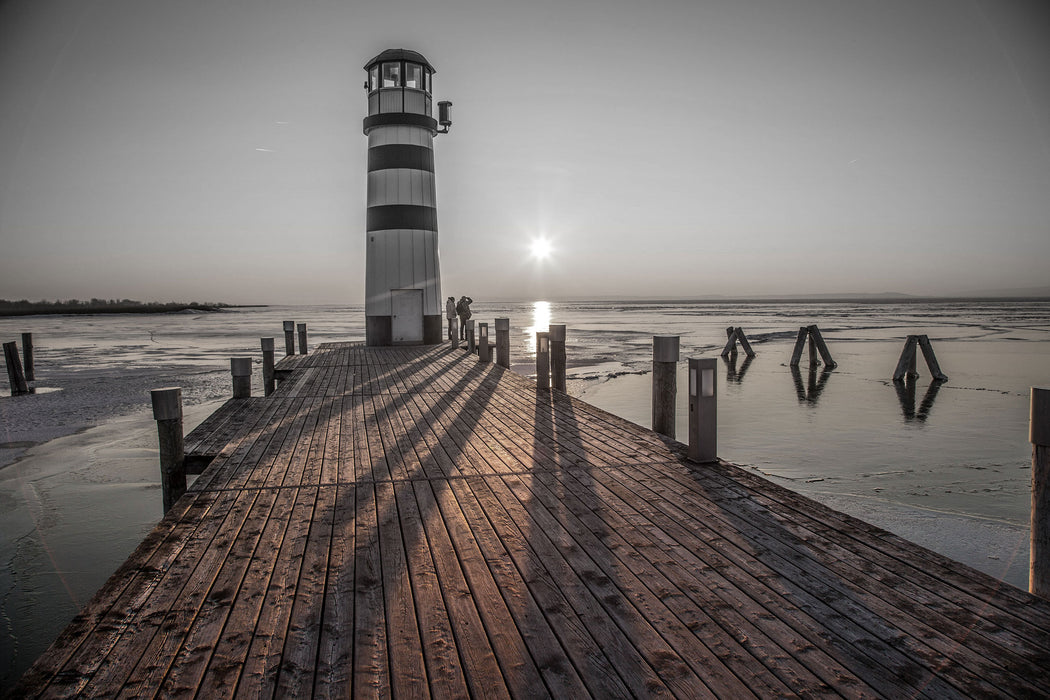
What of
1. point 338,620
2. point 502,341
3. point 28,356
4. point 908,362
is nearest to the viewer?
point 338,620

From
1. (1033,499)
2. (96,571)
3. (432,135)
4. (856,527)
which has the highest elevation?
(432,135)

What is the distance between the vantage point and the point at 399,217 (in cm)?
1883

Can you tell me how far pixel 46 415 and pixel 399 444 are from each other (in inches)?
450

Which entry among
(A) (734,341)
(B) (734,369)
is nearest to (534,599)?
(B) (734,369)

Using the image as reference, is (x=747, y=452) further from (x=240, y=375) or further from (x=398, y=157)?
(x=398, y=157)

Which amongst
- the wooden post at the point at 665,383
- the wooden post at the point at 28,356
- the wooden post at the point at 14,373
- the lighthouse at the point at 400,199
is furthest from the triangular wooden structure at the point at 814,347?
the wooden post at the point at 28,356

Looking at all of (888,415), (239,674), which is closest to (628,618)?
(239,674)

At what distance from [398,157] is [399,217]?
5.94ft

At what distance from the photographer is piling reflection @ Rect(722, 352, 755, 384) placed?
18922 mm

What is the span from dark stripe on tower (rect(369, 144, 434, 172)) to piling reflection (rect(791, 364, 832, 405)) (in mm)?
12714

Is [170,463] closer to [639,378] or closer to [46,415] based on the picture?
[46,415]

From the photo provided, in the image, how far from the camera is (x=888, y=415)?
12930 millimetres

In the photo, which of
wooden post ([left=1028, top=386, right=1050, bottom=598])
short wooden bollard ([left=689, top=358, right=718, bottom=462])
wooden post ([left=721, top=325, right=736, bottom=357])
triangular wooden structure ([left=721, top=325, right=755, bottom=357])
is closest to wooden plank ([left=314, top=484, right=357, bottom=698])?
short wooden bollard ([left=689, top=358, right=718, bottom=462])

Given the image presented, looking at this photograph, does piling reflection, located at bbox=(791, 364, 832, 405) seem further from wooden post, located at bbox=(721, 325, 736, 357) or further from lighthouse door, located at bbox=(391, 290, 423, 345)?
lighthouse door, located at bbox=(391, 290, 423, 345)
